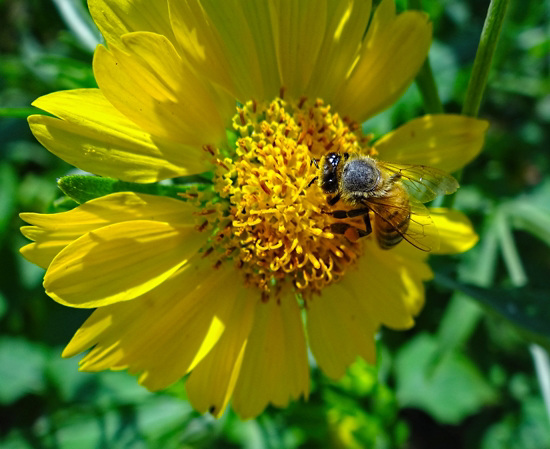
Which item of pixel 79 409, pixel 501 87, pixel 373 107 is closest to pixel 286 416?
pixel 79 409

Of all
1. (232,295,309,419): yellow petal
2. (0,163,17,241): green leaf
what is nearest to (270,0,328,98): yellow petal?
(232,295,309,419): yellow petal

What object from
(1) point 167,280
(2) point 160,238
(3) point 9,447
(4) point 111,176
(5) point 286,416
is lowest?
(5) point 286,416

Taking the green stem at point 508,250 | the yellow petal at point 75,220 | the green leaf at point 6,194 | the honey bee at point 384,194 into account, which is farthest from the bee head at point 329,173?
the green leaf at point 6,194

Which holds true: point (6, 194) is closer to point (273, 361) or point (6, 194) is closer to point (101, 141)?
point (101, 141)

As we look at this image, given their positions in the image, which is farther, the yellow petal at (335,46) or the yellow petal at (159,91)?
the yellow petal at (335,46)

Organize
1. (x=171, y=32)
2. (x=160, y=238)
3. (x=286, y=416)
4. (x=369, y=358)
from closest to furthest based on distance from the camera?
(x=171, y=32)
(x=160, y=238)
(x=369, y=358)
(x=286, y=416)

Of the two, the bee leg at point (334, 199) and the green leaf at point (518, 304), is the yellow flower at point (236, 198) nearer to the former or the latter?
the bee leg at point (334, 199)

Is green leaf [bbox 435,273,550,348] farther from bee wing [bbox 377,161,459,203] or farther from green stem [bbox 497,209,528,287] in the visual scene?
green stem [bbox 497,209,528,287]

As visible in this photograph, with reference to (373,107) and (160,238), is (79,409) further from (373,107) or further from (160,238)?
(373,107)

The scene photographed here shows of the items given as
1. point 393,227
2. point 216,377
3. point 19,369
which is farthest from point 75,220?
point 19,369
